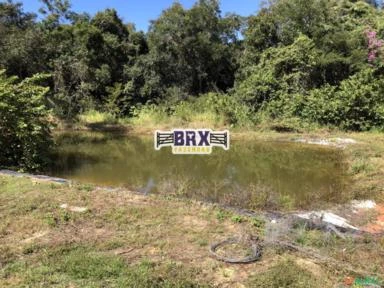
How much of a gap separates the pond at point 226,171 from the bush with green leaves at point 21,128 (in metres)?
0.49

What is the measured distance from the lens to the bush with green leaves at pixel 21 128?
22.9 feet

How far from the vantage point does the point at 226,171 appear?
24.9 feet

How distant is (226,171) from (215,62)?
956 cm

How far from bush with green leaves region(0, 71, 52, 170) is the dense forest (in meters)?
3.78

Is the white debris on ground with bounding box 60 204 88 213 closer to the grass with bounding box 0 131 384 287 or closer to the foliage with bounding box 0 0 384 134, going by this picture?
the grass with bounding box 0 131 384 287

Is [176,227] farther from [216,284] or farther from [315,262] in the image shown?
[315,262]

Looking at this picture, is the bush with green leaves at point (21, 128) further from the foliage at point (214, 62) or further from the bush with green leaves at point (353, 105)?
the bush with green leaves at point (353, 105)

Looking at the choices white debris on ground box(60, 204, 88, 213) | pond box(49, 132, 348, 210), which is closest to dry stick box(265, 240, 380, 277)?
pond box(49, 132, 348, 210)

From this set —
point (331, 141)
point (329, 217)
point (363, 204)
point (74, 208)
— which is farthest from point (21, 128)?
point (331, 141)

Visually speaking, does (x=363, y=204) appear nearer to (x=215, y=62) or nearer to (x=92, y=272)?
(x=92, y=272)

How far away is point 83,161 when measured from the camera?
8.41 meters

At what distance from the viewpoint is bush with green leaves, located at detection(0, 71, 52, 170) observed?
698cm

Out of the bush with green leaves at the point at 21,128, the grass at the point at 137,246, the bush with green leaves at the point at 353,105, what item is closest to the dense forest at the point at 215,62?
the bush with green leaves at the point at 353,105

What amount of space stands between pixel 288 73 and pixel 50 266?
11783 mm
